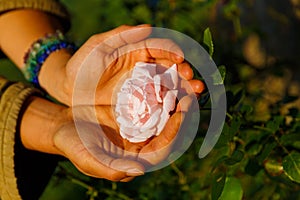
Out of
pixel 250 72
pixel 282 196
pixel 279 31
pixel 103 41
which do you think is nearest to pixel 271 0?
pixel 279 31

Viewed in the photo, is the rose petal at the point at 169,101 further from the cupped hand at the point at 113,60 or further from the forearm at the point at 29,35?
the forearm at the point at 29,35

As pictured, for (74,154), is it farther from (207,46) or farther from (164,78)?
(207,46)

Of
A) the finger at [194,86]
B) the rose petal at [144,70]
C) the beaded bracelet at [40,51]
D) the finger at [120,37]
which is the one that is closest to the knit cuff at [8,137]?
the beaded bracelet at [40,51]

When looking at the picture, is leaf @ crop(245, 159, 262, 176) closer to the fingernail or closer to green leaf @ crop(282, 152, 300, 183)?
green leaf @ crop(282, 152, 300, 183)

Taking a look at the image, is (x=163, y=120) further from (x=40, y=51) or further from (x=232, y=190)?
(x=40, y=51)

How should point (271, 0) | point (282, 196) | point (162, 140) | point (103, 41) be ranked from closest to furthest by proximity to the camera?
point (162, 140), point (103, 41), point (282, 196), point (271, 0)

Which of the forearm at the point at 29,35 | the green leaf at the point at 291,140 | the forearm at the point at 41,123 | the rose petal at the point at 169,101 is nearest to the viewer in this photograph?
the rose petal at the point at 169,101
